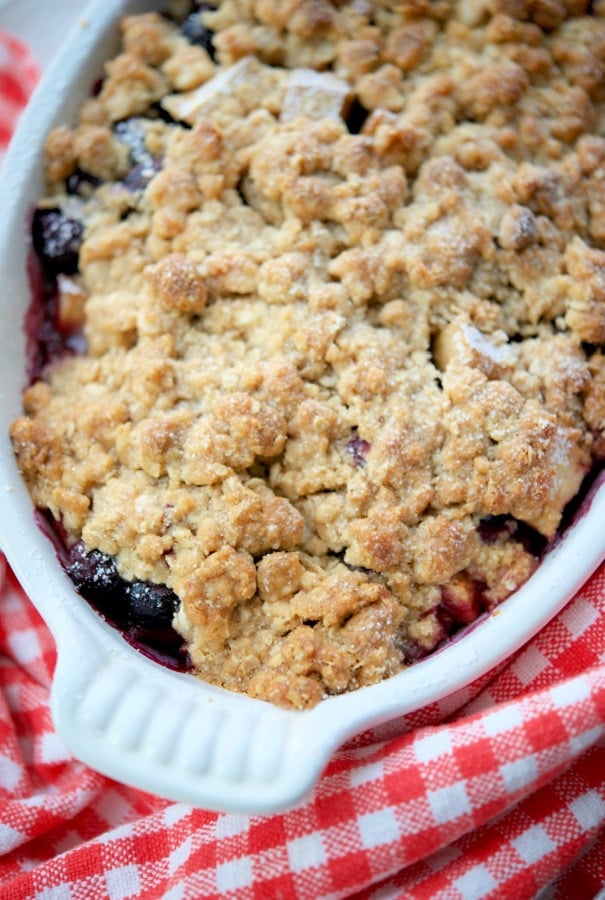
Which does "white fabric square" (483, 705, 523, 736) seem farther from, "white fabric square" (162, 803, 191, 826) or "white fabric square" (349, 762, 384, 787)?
"white fabric square" (162, 803, 191, 826)

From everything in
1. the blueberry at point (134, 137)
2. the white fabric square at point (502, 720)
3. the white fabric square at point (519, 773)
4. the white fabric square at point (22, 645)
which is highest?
the blueberry at point (134, 137)

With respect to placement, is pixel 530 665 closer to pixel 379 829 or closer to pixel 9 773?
pixel 379 829

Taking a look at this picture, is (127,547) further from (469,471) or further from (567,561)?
(567,561)

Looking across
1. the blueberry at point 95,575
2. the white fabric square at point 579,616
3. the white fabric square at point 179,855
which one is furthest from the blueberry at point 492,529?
the white fabric square at point 179,855

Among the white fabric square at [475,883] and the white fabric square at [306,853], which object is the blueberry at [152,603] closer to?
the white fabric square at [306,853]

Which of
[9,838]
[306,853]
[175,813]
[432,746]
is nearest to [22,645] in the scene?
[9,838]

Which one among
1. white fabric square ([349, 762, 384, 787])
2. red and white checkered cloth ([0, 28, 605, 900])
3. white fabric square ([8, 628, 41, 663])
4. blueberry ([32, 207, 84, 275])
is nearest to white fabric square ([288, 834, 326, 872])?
red and white checkered cloth ([0, 28, 605, 900])
